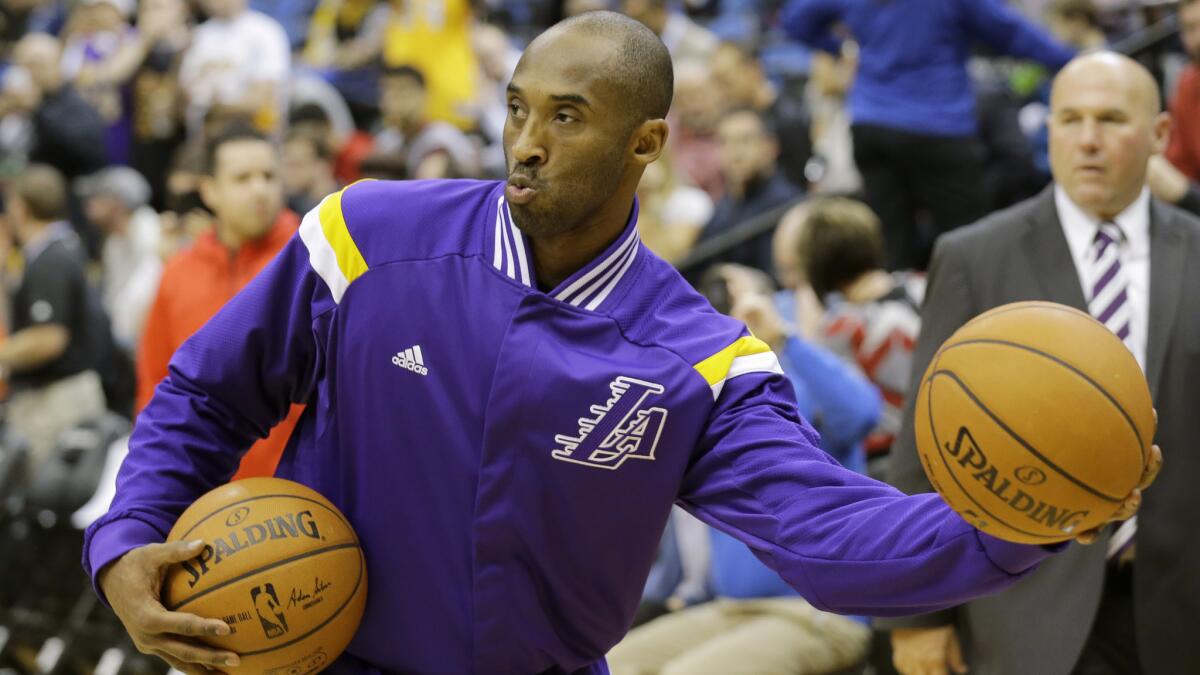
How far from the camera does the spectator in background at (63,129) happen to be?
1175 cm

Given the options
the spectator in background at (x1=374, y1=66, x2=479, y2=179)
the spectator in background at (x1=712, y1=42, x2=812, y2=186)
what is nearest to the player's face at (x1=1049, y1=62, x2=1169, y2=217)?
the spectator in background at (x1=374, y1=66, x2=479, y2=179)

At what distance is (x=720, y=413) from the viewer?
3105 mm

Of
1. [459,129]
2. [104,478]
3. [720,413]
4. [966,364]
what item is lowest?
[104,478]

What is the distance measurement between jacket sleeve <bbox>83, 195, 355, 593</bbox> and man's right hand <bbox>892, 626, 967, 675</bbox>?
195 cm

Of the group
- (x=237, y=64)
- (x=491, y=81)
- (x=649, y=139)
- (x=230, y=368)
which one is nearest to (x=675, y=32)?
(x=491, y=81)

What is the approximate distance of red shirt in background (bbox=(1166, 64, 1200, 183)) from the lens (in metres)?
6.96

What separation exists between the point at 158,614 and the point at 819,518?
1.24m

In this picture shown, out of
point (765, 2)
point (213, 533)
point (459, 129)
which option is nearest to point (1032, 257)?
point (213, 533)

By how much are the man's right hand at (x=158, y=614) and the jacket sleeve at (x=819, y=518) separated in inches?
38.1

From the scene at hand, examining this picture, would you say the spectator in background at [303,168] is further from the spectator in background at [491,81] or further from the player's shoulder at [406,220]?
the player's shoulder at [406,220]

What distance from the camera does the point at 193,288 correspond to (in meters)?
5.87

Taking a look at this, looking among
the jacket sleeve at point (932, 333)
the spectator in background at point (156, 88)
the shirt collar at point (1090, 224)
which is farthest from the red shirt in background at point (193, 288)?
the spectator in background at point (156, 88)

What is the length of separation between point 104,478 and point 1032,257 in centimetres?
457

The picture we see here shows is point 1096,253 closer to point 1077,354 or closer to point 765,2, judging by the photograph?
point 1077,354
